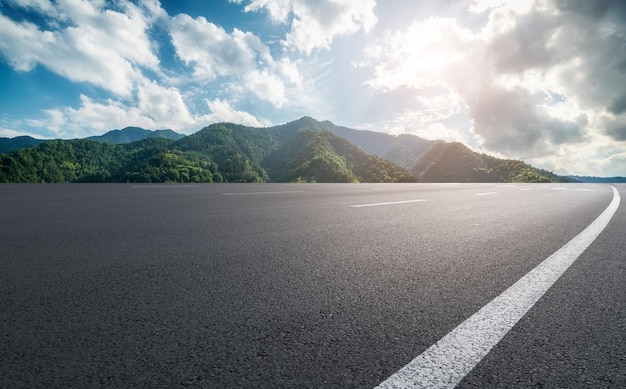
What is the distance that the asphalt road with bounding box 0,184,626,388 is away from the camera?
1193mm

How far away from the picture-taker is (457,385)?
110cm

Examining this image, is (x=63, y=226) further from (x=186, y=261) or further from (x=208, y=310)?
(x=208, y=310)

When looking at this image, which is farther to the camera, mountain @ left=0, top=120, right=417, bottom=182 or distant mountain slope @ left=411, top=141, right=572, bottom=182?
distant mountain slope @ left=411, top=141, right=572, bottom=182

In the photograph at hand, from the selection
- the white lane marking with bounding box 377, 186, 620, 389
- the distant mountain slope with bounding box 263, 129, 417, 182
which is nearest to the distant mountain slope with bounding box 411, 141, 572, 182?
the distant mountain slope with bounding box 263, 129, 417, 182

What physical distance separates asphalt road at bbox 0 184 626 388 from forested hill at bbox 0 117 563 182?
7215cm

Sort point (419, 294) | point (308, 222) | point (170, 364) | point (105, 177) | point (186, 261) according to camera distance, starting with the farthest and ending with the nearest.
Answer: point (105, 177) < point (308, 222) < point (186, 261) < point (419, 294) < point (170, 364)

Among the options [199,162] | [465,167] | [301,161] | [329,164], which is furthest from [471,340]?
[465,167]

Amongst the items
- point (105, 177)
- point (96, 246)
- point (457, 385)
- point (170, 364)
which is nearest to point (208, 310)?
point (170, 364)

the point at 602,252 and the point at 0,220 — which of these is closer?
the point at 602,252

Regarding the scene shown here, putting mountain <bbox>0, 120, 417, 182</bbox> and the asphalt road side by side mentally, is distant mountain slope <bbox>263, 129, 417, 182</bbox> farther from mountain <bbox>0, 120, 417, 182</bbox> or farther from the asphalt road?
the asphalt road

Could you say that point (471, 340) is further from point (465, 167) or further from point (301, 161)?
point (465, 167)

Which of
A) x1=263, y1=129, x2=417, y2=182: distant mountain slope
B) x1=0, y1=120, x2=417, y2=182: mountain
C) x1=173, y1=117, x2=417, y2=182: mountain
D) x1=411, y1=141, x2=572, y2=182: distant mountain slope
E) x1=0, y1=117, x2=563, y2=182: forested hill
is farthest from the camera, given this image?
x1=411, y1=141, x2=572, y2=182: distant mountain slope

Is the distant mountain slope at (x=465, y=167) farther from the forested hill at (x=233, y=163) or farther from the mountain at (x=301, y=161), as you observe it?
the mountain at (x=301, y=161)

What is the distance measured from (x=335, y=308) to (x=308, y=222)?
10.4 feet
